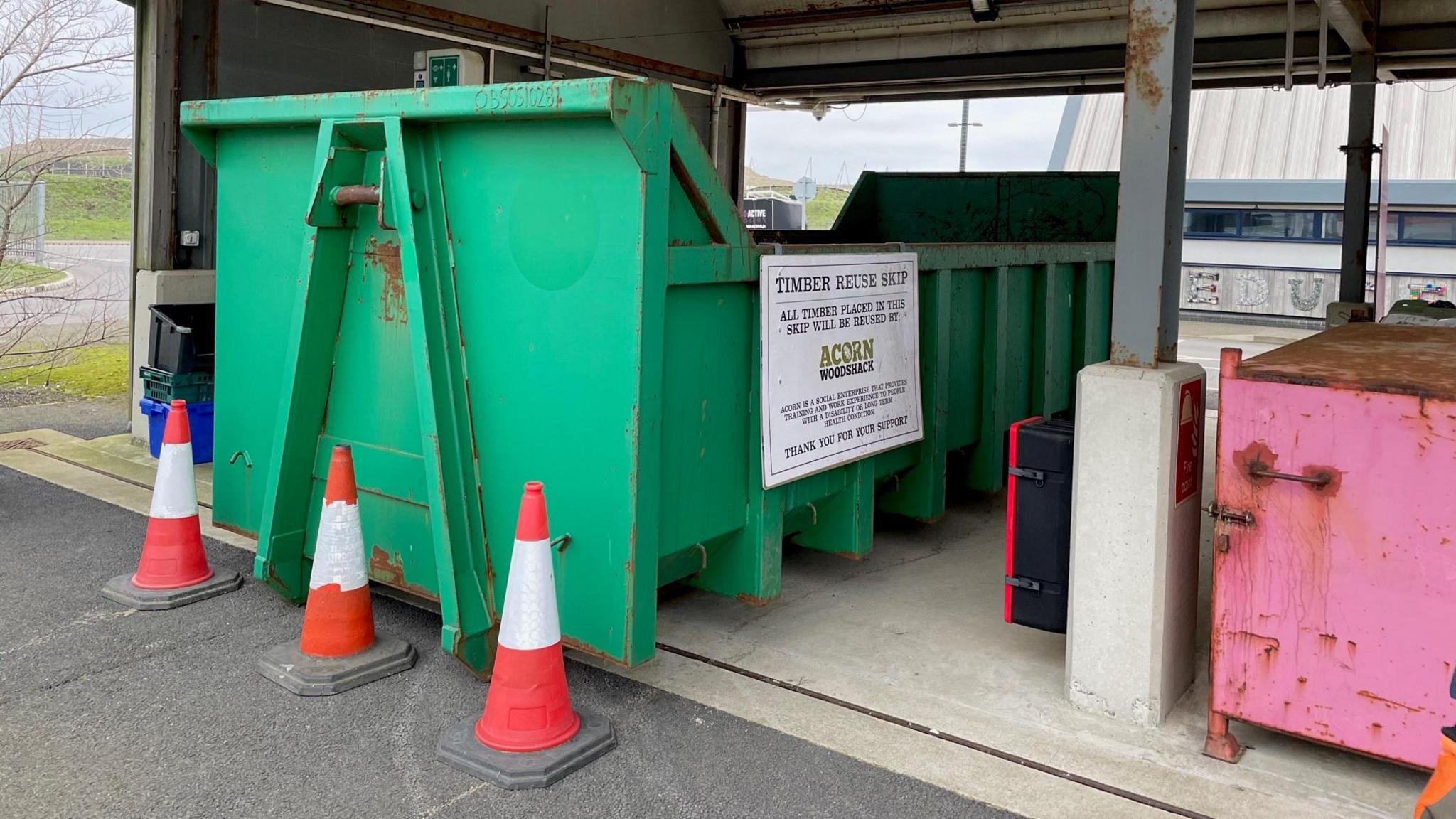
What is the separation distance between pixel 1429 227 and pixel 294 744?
2668cm

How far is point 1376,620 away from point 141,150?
755 cm

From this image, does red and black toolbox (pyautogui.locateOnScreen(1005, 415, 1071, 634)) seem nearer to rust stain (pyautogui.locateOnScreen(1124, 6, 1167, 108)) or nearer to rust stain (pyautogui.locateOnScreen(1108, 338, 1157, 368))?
rust stain (pyautogui.locateOnScreen(1108, 338, 1157, 368))

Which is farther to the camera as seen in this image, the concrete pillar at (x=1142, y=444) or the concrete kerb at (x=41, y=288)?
the concrete kerb at (x=41, y=288)

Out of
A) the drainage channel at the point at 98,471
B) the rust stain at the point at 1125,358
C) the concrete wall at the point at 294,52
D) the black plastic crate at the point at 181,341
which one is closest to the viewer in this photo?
the rust stain at the point at 1125,358

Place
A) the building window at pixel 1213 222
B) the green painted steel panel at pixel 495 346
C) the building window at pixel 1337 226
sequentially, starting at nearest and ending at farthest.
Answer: the green painted steel panel at pixel 495 346
the building window at pixel 1337 226
the building window at pixel 1213 222

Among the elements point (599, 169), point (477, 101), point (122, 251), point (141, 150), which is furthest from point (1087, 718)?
point (122, 251)

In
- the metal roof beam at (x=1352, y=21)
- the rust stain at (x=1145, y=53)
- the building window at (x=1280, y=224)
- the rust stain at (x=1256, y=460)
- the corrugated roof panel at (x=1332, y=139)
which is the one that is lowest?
the rust stain at (x=1256, y=460)

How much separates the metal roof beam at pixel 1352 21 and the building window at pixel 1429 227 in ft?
53.9

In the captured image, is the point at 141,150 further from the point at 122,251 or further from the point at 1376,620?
the point at 1376,620

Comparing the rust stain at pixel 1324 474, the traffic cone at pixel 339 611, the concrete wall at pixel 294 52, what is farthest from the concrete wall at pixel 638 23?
the rust stain at pixel 1324 474

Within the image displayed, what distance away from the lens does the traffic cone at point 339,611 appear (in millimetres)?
3924

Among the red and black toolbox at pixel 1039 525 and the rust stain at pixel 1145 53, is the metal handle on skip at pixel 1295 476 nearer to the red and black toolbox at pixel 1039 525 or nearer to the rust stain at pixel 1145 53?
the red and black toolbox at pixel 1039 525

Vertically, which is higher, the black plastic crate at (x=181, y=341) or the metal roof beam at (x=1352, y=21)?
the metal roof beam at (x=1352, y=21)

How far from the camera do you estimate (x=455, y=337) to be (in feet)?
13.1
